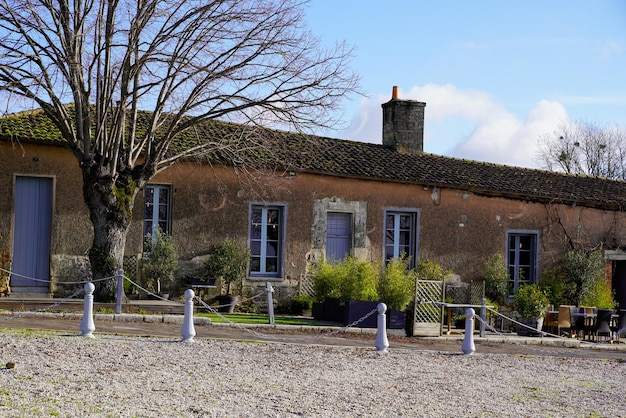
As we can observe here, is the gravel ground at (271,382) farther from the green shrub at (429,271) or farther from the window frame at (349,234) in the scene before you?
the window frame at (349,234)

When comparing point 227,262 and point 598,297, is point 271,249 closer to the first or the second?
point 227,262

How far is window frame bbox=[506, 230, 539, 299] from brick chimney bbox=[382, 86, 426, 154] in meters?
3.75

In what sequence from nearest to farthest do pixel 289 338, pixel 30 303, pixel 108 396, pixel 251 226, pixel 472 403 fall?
pixel 108 396 → pixel 472 403 → pixel 289 338 → pixel 30 303 → pixel 251 226

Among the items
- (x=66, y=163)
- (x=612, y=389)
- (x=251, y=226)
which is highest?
(x=66, y=163)

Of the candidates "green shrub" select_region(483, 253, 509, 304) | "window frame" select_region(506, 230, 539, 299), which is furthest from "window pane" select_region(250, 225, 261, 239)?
"window frame" select_region(506, 230, 539, 299)

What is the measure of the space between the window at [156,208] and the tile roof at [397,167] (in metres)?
1.11

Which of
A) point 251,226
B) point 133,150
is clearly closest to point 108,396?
point 133,150

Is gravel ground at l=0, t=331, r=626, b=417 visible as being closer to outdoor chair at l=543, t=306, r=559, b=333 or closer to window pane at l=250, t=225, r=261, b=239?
outdoor chair at l=543, t=306, r=559, b=333

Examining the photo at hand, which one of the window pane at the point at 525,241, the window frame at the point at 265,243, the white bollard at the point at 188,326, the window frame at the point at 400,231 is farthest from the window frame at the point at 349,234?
the white bollard at the point at 188,326

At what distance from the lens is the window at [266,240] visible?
20.3 m

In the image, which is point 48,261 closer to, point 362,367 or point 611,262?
point 362,367

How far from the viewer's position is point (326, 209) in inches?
818

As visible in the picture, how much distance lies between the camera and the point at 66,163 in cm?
1812

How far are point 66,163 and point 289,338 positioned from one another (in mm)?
7017
